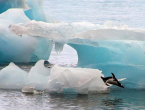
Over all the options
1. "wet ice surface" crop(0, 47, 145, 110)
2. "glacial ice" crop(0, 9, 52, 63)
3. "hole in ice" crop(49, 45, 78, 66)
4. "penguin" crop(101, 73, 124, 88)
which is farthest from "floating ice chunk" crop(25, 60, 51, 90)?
"glacial ice" crop(0, 9, 52, 63)

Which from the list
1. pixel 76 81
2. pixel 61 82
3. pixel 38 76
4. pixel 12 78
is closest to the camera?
pixel 76 81

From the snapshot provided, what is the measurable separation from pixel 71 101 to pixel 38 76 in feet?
6.53

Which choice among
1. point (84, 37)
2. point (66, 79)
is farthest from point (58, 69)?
point (84, 37)

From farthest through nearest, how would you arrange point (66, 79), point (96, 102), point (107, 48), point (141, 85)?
point (107, 48) < point (141, 85) < point (66, 79) < point (96, 102)

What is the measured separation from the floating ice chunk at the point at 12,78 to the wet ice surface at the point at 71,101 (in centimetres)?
55

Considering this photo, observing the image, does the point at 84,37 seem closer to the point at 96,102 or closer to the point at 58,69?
the point at 58,69

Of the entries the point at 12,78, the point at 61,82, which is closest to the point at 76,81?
the point at 61,82

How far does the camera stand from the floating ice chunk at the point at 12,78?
14.2 m

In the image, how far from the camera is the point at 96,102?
12.4 meters

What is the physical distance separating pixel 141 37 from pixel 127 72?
100 cm

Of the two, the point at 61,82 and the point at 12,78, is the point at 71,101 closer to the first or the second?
the point at 61,82

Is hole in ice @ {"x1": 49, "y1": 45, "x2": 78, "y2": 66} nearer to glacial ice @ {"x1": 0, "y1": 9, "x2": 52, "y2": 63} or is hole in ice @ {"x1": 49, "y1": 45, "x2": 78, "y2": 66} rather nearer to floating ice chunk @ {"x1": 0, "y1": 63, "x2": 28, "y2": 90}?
glacial ice @ {"x1": 0, "y1": 9, "x2": 52, "y2": 63}

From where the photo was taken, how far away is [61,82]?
43.8ft

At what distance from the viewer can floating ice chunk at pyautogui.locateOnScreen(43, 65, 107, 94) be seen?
43.4ft
